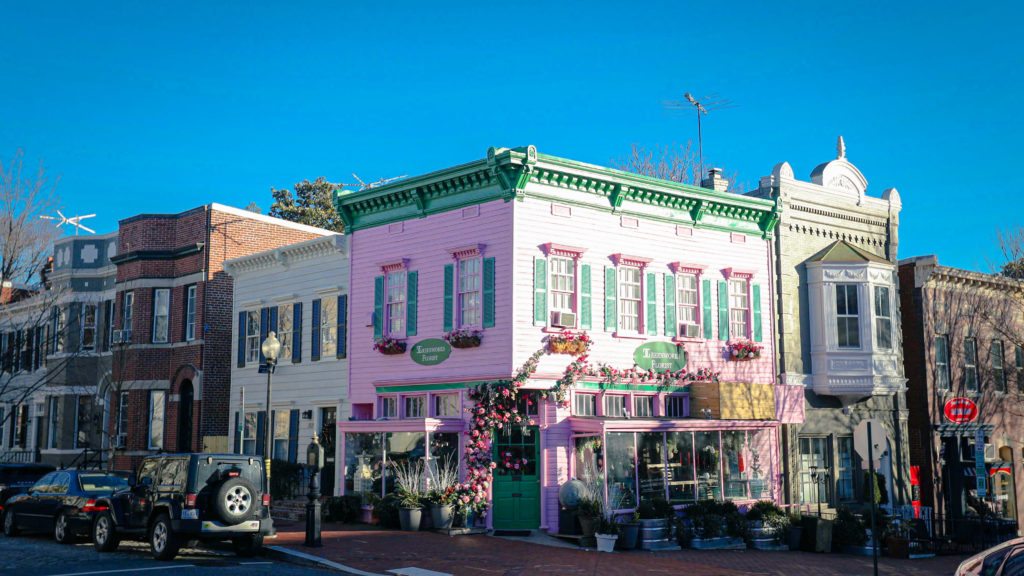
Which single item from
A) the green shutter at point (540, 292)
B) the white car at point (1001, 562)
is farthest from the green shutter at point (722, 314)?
the white car at point (1001, 562)

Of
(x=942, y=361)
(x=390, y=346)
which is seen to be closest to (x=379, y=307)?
(x=390, y=346)

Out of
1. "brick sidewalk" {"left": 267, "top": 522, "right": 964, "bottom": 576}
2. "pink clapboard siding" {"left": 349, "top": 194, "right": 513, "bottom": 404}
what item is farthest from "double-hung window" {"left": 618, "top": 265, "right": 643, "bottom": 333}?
"brick sidewalk" {"left": 267, "top": 522, "right": 964, "bottom": 576}

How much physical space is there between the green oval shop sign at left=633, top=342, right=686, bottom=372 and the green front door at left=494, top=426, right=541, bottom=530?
3624 millimetres

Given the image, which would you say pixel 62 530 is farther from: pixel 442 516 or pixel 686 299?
pixel 686 299

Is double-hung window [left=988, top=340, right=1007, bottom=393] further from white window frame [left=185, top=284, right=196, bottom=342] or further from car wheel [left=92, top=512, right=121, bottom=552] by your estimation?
car wheel [left=92, top=512, right=121, bottom=552]

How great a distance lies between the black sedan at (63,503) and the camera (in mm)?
18875

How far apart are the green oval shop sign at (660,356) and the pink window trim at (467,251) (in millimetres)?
4755

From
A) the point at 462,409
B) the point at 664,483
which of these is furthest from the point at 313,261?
the point at 664,483

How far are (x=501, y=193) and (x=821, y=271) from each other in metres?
10.3

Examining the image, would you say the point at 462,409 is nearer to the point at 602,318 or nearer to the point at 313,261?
the point at 602,318

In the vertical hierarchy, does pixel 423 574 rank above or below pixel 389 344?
below

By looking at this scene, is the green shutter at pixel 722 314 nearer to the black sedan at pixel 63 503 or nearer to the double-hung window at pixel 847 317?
the double-hung window at pixel 847 317

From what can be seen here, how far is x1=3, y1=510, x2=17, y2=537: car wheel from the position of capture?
2069 centimetres

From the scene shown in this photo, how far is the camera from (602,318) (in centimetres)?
2353
